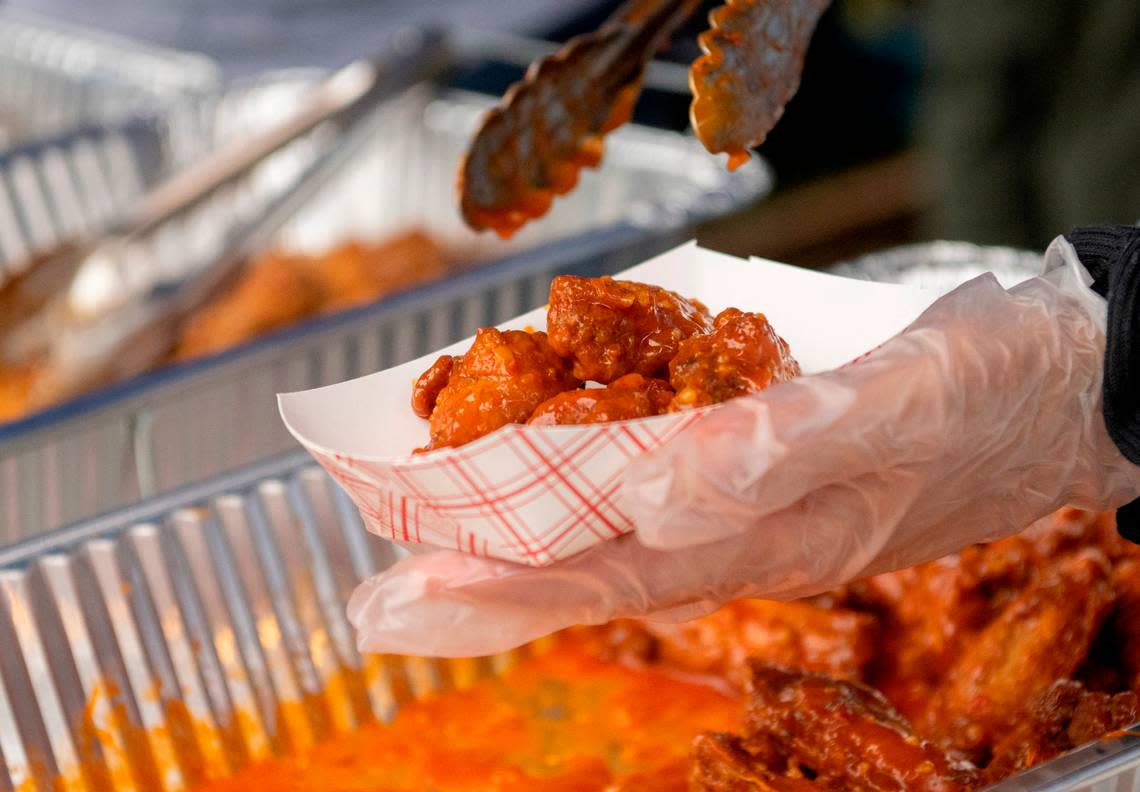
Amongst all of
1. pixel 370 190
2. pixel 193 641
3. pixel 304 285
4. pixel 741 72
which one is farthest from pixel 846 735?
pixel 370 190

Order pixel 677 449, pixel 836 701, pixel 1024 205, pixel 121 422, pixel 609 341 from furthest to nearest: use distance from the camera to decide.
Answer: pixel 1024 205, pixel 121 422, pixel 836 701, pixel 609 341, pixel 677 449

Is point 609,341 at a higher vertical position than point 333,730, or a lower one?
higher

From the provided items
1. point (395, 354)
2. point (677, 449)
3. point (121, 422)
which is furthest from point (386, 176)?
point (677, 449)

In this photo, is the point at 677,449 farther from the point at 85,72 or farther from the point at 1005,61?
the point at 85,72

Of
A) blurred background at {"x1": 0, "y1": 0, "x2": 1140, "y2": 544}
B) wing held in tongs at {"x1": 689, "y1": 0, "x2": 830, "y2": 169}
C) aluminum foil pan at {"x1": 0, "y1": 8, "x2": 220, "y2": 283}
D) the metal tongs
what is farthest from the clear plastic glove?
aluminum foil pan at {"x1": 0, "y1": 8, "x2": 220, "y2": 283}

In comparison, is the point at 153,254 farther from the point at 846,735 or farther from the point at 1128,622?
the point at 1128,622

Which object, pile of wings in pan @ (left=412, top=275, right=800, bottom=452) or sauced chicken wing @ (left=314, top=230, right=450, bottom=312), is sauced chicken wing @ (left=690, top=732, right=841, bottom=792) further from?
sauced chicken wing @ (left=314, top=230, right=450, bottom=312)

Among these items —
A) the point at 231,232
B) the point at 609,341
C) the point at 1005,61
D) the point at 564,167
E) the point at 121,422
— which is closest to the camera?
the point at 609,341

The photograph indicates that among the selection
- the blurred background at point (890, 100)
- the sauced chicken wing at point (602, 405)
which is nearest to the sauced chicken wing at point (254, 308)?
the blurred background at point (890, 100)
